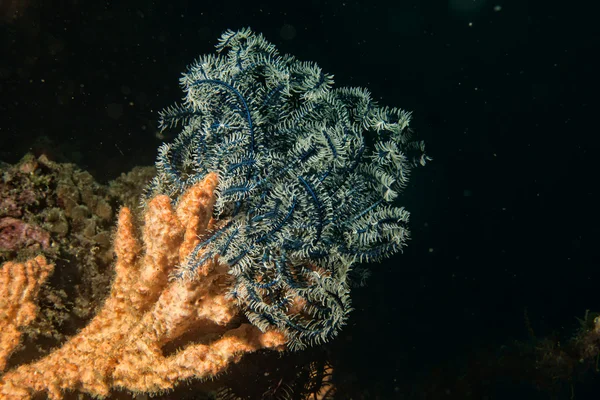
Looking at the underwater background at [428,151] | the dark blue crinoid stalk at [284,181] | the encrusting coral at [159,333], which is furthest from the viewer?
the underwater background at [428,151]

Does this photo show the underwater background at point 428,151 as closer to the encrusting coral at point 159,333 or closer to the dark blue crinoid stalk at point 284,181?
the encrusting coral at point 159,333

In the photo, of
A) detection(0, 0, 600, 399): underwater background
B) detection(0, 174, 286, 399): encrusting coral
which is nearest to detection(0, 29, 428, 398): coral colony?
detection(0, 174, 286, 399): encrusting coral

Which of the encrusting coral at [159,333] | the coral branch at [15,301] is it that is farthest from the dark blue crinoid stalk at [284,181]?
the coral branch at [15,301]

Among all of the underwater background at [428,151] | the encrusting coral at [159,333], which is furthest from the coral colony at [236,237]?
the underwater background at [428,151]

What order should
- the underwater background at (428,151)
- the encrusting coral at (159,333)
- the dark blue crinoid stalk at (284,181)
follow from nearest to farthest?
1. the encrusting coral at (159,333)
2. the dark blue crinoid stalk at (284,181)
3. the underwater background at (428,151)

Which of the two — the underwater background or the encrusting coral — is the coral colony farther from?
the underwater background

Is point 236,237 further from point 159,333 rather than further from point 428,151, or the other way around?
point 428,151

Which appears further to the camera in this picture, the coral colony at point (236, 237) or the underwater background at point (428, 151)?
the underwater background at point (428, 151)
